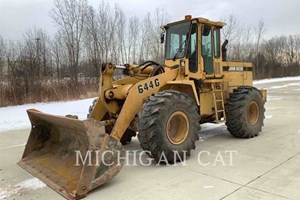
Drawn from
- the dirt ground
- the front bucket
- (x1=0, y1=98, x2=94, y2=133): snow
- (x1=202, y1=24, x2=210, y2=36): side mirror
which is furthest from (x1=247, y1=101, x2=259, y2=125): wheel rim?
(x1=0, y1=98, x2=94, y2=133): snow

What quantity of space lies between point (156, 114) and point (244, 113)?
7.91ft

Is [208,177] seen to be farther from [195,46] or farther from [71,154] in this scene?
[195,46]

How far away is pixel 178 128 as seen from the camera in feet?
16.5

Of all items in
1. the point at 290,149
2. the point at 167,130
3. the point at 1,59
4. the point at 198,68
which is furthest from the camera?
the point at 1,59

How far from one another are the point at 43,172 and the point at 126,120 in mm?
1385

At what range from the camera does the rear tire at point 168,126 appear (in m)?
4.48

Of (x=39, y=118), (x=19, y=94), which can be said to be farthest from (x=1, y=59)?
(x=39, y=118)

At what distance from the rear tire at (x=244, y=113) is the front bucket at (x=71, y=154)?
9.67ft

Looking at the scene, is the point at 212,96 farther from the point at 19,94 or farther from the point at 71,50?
the point at 71,50

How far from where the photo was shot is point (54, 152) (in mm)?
4902

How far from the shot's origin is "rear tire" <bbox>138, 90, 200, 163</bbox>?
4.48 m

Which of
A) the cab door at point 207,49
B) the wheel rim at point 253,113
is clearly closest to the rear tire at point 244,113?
the wheel rim at point 253,113

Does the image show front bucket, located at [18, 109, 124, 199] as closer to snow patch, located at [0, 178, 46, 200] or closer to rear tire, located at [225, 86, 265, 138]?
snow patch, located at [0, 178, 46, 200]

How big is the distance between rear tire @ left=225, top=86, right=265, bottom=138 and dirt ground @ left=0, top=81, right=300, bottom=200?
0.78 ft
